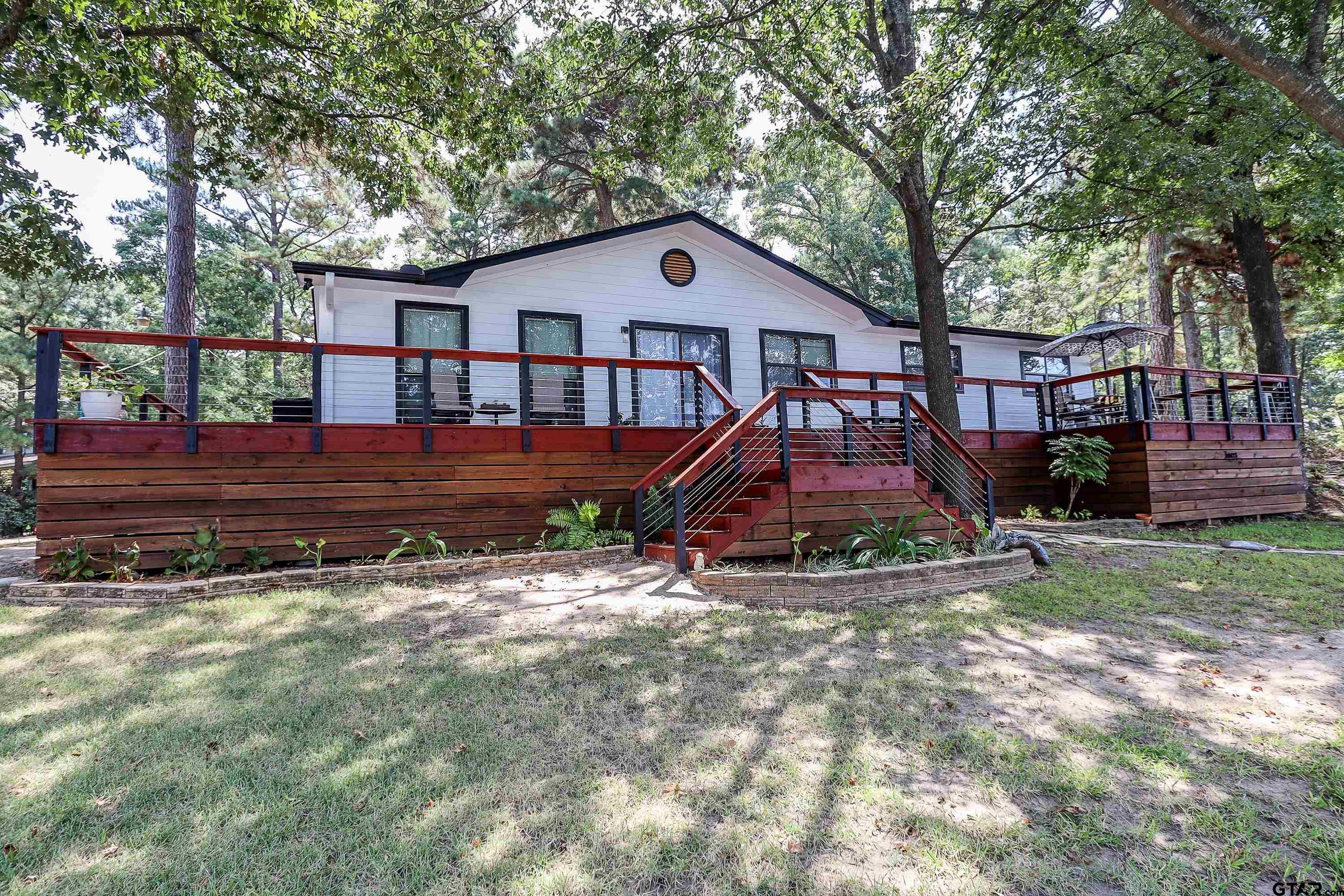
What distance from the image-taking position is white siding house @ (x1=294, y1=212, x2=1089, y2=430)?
8.41 m

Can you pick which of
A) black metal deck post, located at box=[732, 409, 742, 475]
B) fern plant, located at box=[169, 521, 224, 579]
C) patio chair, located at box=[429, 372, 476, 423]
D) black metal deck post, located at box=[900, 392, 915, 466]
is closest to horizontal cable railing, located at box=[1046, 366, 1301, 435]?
black metal deck post, located at box=[900, 392, 915, 466]

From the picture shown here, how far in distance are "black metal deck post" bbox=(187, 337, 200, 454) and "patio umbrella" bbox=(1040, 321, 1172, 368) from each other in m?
13.3

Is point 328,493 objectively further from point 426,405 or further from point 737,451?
point 737,451

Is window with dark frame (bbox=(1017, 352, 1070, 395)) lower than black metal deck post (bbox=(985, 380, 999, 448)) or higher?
higher

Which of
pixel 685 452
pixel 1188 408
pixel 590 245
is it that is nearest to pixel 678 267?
pixel 590 245

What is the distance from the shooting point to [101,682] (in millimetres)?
3271

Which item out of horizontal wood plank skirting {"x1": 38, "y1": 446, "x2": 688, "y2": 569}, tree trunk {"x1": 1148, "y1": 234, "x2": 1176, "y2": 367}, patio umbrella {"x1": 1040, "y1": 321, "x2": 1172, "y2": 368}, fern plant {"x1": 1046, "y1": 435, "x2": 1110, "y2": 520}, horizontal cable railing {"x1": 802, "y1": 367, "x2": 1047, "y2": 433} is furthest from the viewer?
tree trunk {"x1": 1148, "y1": 234, "x2": 1176, "y2": 367}

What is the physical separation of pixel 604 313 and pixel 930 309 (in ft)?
16.4

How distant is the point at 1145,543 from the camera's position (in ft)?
25.3

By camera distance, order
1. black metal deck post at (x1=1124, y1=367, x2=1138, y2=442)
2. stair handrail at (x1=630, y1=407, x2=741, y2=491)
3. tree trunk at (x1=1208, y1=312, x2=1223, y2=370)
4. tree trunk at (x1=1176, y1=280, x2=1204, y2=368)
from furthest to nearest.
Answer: tree trunk at (x1=1208, y1=312, x2=1223, y2=370) → tree trunk at (x1=1176, y1=280, x2=1204, y2=368) → black metal deck post at (x1=1124, y1=367, x2=1138, y2=442) → stair handrail at (x1=630, y1=407, x2=741, y2=491)

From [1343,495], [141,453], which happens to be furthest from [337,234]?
[1343,495]

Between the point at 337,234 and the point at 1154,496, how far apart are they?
76.6ft

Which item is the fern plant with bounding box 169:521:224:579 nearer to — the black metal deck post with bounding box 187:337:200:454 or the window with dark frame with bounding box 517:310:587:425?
the black metal deck post with bounding box 187:337:200:454

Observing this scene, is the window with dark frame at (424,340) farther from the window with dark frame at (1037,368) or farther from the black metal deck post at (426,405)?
the window with dark frame at (1037,368)
